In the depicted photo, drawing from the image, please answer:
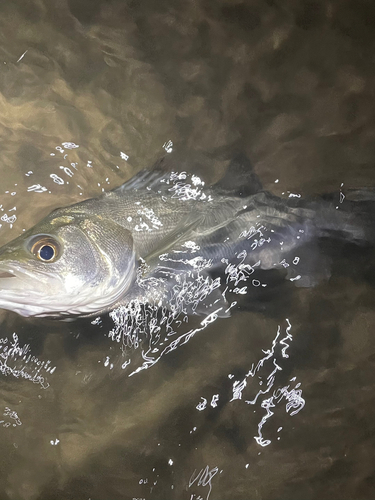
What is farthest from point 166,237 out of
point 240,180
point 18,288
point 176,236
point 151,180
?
point 18,288

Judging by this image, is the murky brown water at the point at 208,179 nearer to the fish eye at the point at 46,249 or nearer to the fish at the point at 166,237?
the fish at the point at 166,237

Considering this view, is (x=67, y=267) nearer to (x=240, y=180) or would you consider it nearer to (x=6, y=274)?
(x=6, y=274)

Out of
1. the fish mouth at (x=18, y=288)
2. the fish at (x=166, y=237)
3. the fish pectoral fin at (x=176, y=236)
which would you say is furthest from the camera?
the fish pectoral fin at (x=176, y=236)

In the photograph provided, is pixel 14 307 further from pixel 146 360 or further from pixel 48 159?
pixel 48 159

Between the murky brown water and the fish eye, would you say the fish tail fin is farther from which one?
the fish eye

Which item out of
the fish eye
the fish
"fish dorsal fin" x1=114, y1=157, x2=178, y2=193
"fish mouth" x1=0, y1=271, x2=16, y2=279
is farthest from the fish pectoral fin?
"fish mouth" x1=0, y1=271, x2=16, y2=279

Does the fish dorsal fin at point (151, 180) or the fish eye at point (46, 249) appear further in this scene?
the fish dorsal fin at point (151, 180)

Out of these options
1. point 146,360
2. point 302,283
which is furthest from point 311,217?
point 146,360

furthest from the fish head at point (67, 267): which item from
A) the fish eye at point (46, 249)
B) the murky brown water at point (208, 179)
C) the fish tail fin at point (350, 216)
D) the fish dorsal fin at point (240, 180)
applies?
the fish tail fin at point (350, 216)
